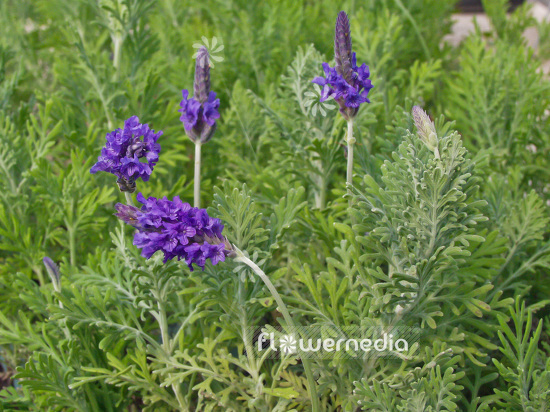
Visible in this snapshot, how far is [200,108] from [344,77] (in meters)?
0.38

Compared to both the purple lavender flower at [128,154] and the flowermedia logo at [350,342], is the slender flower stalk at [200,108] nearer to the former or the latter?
the purple lavender flower at [128,154]

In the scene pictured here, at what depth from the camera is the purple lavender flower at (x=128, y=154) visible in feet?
4.32

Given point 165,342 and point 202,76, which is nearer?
point 202,76

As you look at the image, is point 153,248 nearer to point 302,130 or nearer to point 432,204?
point 432,204

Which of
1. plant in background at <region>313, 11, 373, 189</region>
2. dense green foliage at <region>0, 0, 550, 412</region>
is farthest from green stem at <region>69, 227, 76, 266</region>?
plant in background at <region>313, 11, 373, 189</region>

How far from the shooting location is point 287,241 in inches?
75.2

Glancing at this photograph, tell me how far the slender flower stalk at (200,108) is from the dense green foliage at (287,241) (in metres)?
0.17

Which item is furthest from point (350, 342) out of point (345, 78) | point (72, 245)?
point (72, 245)

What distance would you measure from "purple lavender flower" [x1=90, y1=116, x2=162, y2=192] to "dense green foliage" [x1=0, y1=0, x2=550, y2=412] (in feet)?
0.68

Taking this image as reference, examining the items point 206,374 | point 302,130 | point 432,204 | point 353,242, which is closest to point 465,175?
point 432,204

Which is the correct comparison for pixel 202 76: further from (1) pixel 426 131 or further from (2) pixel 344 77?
(1) pixel 426 131

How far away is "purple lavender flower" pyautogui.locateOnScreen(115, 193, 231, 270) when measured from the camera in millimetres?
1208

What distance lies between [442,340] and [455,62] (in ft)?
7.29

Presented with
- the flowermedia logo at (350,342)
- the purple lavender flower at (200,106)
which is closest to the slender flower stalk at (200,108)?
the purple lavender flower at (200,106)
